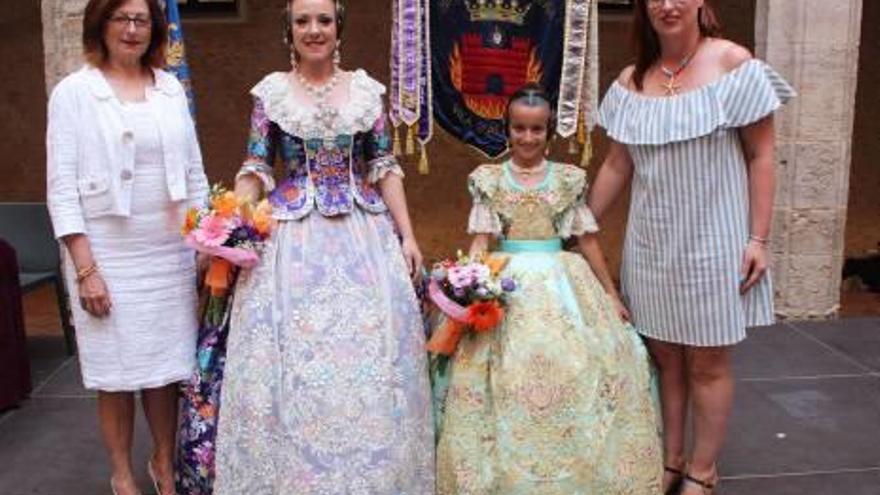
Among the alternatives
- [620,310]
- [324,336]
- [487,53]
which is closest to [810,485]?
[620,310]

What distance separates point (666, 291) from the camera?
9.86ft

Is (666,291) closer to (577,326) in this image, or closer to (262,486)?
(577,326)

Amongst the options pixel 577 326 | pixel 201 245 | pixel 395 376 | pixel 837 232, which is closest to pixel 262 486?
pixel 395 376

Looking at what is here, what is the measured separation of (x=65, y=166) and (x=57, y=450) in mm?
1595

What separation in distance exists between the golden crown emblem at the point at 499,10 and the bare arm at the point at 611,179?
185cm

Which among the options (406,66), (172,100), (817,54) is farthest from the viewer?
(817,54)

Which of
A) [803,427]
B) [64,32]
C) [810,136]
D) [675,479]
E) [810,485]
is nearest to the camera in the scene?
[675,479]

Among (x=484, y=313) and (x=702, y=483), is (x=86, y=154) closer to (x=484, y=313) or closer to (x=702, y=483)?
(x=484, y=313)

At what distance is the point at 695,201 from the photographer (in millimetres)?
2900

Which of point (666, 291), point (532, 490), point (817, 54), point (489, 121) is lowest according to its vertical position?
point (532, 490)

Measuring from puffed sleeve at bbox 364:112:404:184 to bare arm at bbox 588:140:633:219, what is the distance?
659 mm

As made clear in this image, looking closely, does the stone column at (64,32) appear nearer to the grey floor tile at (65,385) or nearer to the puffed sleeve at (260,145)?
the grey floor tile at (65,385)

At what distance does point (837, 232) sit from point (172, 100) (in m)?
4.06

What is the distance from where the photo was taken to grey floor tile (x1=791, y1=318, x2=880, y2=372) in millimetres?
5113
